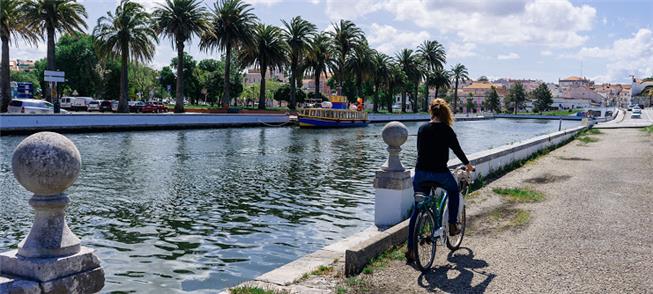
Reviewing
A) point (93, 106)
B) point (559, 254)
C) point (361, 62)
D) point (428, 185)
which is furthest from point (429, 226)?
point (361, 62)

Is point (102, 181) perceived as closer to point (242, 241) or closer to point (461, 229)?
point (242, 241)

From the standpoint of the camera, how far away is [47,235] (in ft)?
12.0

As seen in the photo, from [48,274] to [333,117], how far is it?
55.3m

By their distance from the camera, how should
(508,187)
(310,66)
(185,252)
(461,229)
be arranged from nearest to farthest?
(461,229), (185,252), (508,187), (310,66)

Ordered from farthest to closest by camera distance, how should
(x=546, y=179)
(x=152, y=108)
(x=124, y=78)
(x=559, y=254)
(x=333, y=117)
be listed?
1. (x=152, y=108)
2. (x=333, y=117)
3. (x=124, y=78)
4. (x=546, y=179)
5. (x=559, y=254)

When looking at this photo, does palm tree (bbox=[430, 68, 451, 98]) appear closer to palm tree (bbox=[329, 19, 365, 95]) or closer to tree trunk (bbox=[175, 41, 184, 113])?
palm tree (bbox=[329, 19, 365, 95])

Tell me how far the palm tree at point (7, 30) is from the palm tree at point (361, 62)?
45.3 metres

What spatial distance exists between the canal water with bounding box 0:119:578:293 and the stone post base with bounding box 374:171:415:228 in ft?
5.03

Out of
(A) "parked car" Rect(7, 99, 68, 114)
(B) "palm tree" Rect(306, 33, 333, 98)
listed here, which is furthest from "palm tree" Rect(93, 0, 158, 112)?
(B) "palm tree" Rect(306, 33, 333, 98)

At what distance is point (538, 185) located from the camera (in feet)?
40.2

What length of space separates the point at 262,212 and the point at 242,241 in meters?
2.65

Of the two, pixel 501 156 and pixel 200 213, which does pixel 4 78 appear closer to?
pixel 200 213

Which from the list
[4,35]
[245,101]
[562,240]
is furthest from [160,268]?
[245,101]

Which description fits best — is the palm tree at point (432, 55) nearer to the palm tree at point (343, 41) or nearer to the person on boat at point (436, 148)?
the palm tree at point (343, 41)
